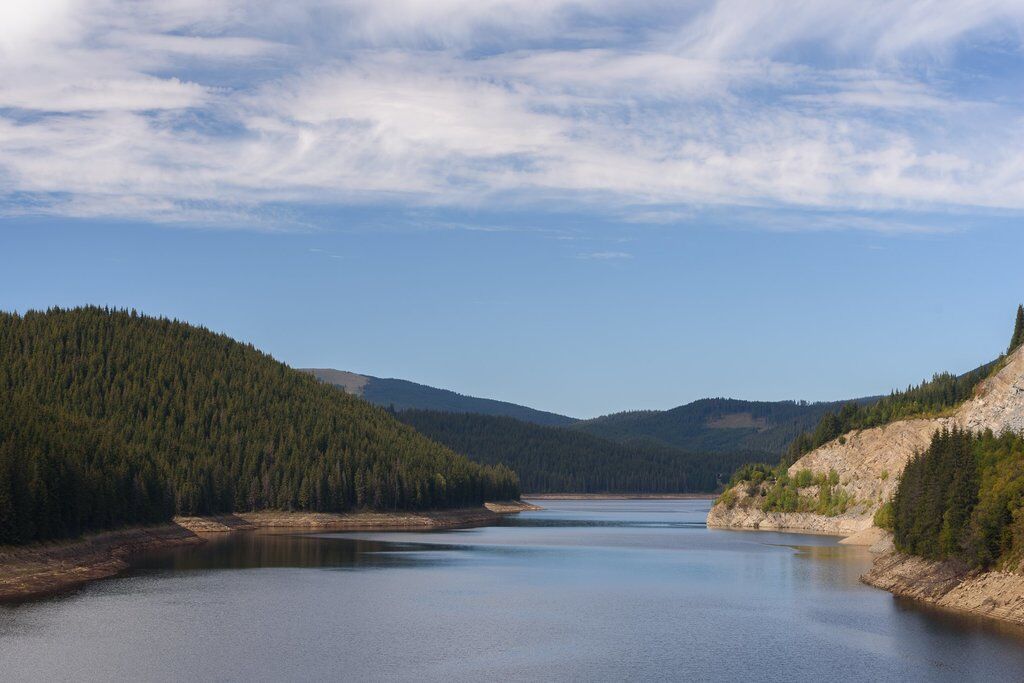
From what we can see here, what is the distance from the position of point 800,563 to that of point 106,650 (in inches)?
3672

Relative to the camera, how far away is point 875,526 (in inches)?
6895

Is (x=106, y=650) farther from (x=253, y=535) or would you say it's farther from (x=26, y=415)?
(x=253, y=535)

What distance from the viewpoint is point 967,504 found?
98000mm

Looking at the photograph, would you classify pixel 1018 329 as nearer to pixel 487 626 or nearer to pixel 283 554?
pixel 283 554

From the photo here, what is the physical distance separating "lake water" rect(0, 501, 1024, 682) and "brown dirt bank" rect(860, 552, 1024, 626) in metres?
2.38

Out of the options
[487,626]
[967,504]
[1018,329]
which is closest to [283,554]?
[487,626]

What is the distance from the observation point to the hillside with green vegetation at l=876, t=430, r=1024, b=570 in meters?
89.1

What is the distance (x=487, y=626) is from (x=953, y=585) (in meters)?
39.5

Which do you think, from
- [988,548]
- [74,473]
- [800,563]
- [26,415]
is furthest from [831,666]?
[26,415]

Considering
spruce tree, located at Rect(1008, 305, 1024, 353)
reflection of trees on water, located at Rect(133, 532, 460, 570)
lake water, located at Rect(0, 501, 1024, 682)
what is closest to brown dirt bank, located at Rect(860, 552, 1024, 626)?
lake water, located at Rect(0, 501, 1024, 682)

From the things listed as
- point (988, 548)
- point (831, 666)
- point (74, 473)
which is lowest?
point (831, 666)

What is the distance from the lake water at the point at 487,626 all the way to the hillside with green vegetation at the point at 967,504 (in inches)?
257

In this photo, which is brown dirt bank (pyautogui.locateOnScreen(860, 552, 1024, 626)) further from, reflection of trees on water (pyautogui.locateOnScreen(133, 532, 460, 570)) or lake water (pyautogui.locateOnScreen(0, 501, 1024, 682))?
reflection of trees on water (pyautogui.locateOnScreen(133, 532, 460, 570))

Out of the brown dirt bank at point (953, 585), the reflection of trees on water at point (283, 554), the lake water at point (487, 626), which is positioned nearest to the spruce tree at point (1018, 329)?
the lake water at point (487, 626)
